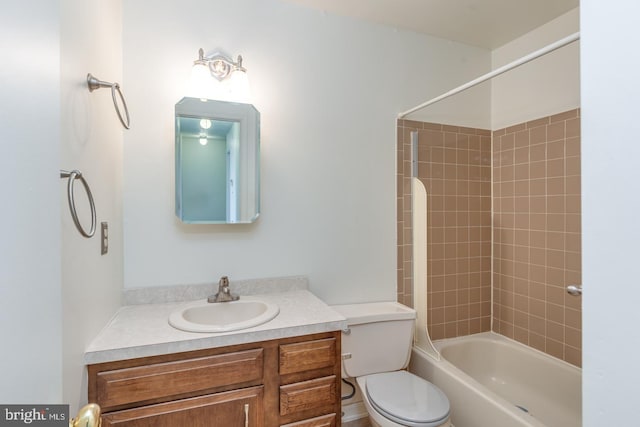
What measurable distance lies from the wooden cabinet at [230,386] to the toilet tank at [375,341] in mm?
326

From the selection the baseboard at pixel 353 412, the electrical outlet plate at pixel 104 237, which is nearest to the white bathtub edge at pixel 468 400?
the baseboard at pixel 353 412

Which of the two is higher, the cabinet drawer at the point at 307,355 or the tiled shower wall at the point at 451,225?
the tiled shower wall at the point at 451,225

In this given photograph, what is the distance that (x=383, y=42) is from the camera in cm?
204

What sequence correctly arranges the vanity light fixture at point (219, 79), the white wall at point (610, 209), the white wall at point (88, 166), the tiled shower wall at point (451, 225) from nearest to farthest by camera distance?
the white wall at point (610, 209) < the white wall at point (88, 166) < the vanity light fixture at point (219, 79) < the tiled shower wall at point (451, 225)

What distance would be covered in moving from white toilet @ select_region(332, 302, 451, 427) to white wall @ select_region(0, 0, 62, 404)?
109 cm

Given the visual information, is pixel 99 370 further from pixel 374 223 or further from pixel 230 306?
pixel 374 223

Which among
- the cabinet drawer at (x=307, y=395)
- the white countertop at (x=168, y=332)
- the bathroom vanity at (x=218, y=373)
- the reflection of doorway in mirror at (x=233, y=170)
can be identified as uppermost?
the reflection of doorway in mirror at (x=233, y=170)

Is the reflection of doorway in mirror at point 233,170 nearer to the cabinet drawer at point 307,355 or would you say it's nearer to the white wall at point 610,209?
the cabinet drawer at point 307,355

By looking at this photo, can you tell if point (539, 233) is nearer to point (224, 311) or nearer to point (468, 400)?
point (468, 400)

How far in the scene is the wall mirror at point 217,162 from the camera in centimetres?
161

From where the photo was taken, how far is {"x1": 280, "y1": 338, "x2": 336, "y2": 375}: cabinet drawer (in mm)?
1281

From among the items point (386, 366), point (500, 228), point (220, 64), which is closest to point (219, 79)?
point (220, 64)

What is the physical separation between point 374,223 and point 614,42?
161 centimetres

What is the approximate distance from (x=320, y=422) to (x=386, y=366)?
56cm
